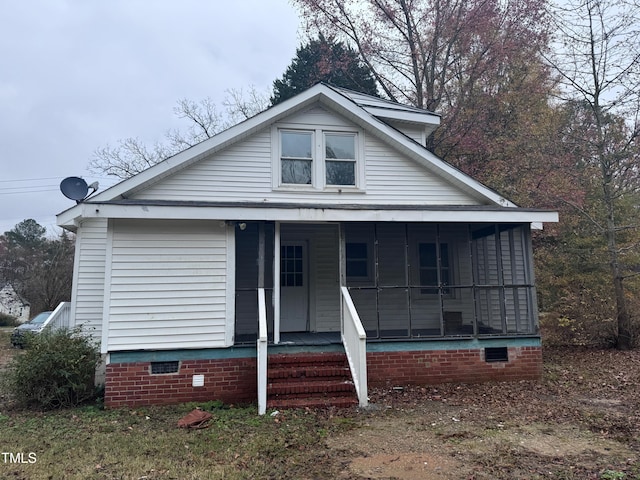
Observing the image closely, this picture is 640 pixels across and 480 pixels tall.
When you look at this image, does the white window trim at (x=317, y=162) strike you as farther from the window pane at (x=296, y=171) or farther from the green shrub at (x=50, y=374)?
the green shrub at (x=50, y=374)

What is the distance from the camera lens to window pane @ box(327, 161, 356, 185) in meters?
9.13

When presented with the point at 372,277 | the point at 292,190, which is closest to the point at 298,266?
the point at 372,277

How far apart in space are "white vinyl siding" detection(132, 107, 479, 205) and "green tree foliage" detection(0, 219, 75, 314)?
60.0ft

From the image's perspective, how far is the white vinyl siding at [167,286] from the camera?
23.6 ft

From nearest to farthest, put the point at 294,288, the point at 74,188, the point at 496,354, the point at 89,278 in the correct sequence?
the point at 496,354 < the point at 89,278 < the point at 74,188 < the point at 294,288

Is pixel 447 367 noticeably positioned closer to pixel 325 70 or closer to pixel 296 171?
pixel 296 171

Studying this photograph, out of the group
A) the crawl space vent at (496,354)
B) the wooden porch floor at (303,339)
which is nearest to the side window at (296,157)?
the wooden porch floor at (303,339)

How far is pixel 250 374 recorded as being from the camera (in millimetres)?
7402

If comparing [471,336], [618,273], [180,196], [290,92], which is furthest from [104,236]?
[290,92]

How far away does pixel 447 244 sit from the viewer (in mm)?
10445

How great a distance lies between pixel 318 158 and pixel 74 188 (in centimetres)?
499

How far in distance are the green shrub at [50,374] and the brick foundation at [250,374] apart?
2.15 feet

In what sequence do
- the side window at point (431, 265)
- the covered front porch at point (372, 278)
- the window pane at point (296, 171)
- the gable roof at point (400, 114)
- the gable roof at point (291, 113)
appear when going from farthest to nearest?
the gable roof at point (400, 114), the side window at point (431, 265), the covered front porch at point (372, 278), the window pane at point (296, 171), the gable roof at point (291, 113)

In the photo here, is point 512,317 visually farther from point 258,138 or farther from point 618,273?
point 258,138
